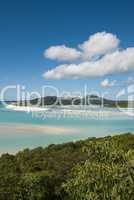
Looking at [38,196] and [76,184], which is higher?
[76,184]

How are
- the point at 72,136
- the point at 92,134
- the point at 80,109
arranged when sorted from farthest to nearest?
the point at 80,109 → the point at 92,134 → the point at 72,136

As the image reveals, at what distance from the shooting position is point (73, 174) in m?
10.4

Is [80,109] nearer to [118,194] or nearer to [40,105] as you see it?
[40,105]

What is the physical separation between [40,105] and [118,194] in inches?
2754

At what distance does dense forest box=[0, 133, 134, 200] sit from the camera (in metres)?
7.19

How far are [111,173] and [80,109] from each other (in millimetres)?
62026

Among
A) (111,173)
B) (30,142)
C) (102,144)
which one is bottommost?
(30,142)

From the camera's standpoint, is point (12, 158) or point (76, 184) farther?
point (12, 158)

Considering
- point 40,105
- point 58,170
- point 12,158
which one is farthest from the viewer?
point 40,105

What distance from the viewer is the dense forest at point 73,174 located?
283 inches

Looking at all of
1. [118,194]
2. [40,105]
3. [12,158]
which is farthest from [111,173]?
[40,105]

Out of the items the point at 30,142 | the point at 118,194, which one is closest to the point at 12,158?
the point at 30,142

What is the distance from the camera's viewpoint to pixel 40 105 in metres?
76.5

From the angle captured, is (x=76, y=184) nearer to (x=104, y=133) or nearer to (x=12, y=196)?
(x=12, y=196)
